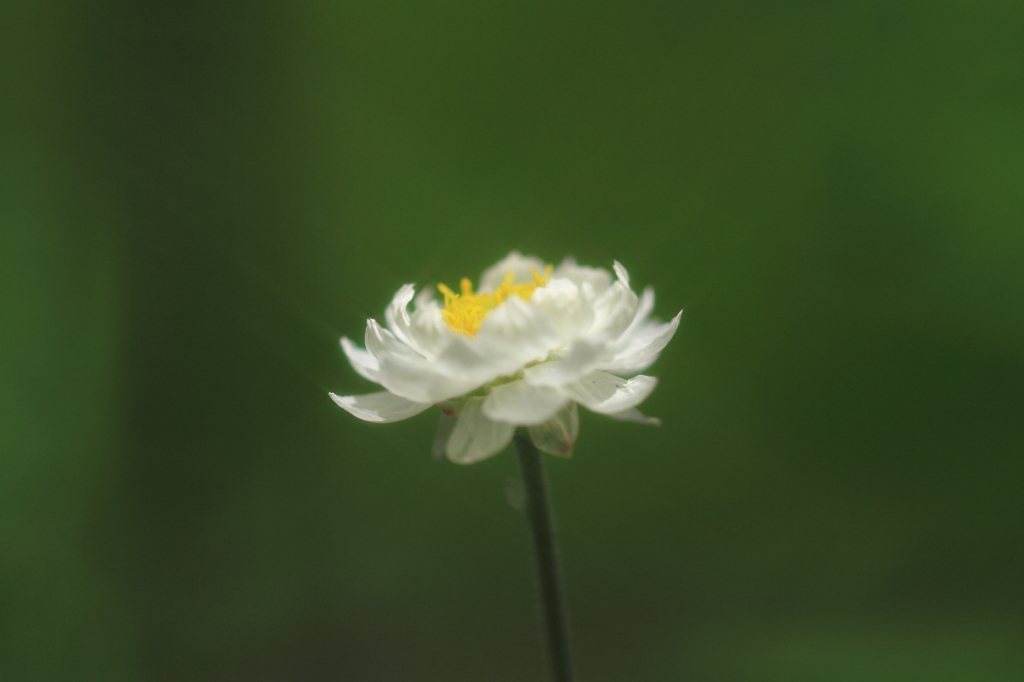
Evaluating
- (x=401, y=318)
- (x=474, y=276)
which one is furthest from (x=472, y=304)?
(x=474, y=276)

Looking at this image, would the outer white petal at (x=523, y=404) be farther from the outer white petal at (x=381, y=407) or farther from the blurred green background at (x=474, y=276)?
the blurred green background at (x=474, y=276)

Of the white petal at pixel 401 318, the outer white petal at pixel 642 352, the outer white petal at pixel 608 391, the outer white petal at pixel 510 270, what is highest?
the outer white petal at pixel 510 270

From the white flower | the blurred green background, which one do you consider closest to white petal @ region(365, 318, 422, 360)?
the white flower

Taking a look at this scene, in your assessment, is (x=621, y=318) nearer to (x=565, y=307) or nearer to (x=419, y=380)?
(x=565, y=307)

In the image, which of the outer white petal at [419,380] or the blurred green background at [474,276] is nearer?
the outer white petal at [419,380]

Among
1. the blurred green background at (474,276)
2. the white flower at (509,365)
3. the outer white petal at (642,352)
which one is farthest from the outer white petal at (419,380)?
the blurred green background at (474,276)

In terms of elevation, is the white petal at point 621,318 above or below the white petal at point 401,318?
below
